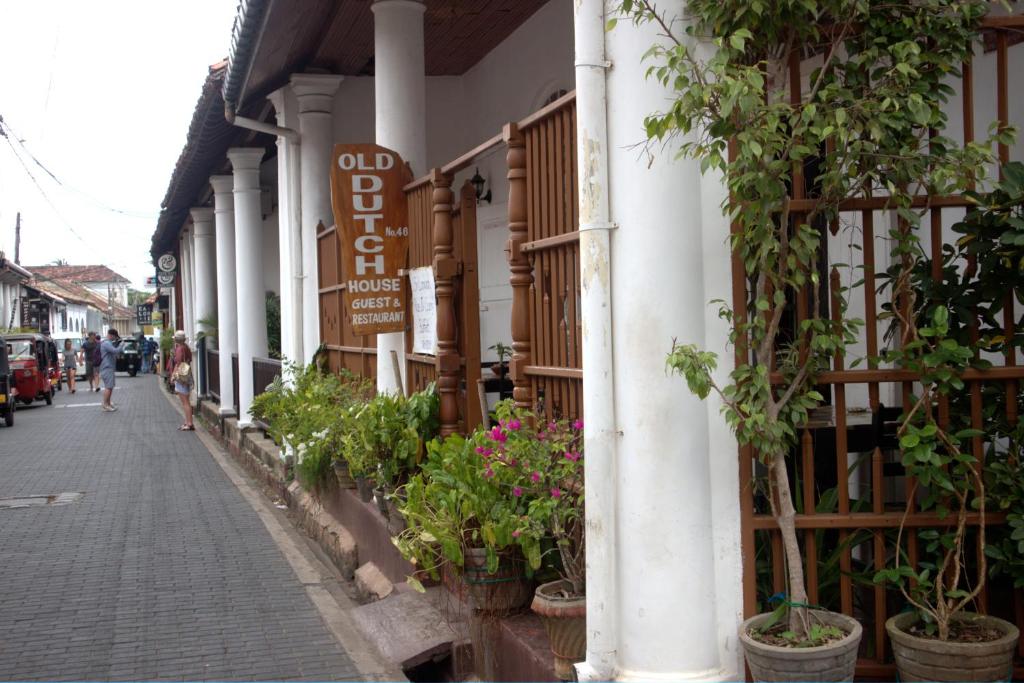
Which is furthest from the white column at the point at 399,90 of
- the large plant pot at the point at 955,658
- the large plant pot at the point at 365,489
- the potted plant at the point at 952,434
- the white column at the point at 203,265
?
the white column at the point at 203,265

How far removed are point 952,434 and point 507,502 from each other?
198cm

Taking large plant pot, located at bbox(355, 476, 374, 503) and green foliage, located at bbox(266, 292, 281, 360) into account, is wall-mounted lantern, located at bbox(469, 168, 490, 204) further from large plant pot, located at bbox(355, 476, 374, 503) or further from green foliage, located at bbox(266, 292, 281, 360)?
green foliage, located at bbox(266, 292, 281, 360)

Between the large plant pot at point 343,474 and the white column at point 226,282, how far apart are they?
8.93m

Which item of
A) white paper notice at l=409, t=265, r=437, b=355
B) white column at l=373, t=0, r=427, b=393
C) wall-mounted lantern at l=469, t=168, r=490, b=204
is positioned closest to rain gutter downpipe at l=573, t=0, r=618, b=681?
white paper notice at l=409, t=265, r=437, b=355

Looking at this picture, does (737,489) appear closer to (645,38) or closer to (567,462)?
(567,462)

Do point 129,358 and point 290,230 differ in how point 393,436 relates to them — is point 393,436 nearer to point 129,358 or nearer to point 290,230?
point 290,230

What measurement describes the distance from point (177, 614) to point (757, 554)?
4232 millimetres

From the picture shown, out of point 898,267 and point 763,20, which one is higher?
point 763,20

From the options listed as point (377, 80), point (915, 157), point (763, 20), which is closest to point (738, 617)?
point (915, 157)

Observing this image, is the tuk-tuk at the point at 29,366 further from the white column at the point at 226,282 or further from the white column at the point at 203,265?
the white column at the point at 226,282

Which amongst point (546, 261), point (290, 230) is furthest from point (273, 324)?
point (546, 261)

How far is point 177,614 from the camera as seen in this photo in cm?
695

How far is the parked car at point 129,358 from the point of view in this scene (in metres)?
49.7

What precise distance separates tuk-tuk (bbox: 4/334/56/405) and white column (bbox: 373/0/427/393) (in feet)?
66.0
